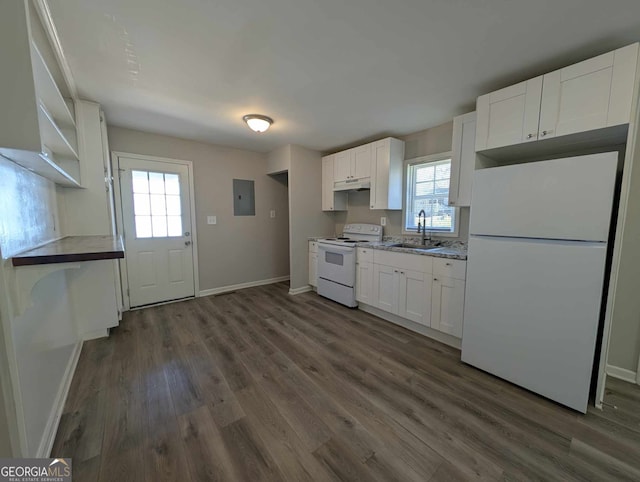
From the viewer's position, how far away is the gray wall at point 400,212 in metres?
2.98

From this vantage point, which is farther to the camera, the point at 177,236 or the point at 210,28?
the point at 177,236

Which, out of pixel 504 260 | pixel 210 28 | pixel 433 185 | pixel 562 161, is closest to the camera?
pixel 210 28

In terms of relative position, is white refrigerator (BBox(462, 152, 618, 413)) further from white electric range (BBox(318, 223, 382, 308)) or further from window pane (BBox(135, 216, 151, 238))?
window pane (BBox(135, 216, 151, 238))

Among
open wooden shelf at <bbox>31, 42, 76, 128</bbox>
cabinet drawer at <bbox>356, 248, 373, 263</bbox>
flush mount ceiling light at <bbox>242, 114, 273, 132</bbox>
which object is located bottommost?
cabinet drawer at <bbox>356, 248, 373, 263</bbox>

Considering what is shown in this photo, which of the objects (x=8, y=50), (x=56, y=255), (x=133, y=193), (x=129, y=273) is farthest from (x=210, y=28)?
(x=129, y=273)

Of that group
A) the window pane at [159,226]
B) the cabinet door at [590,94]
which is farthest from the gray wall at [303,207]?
the cabinet door at [590,94]

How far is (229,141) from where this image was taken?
12.6 feet

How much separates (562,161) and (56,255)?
A: 298 centimetres

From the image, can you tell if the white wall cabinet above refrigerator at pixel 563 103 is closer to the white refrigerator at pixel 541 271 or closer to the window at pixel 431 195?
the white refrigerator at pixel 541 271

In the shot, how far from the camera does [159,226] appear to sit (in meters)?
3.59

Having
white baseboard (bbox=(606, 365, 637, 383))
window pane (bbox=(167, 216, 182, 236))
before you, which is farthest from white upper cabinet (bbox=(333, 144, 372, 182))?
white baseboard (bbox=(606, 365, 637, 383))

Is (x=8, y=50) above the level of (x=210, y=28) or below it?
below

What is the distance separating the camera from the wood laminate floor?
1308 mm

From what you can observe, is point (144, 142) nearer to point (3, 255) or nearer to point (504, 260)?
point (3, 255)
